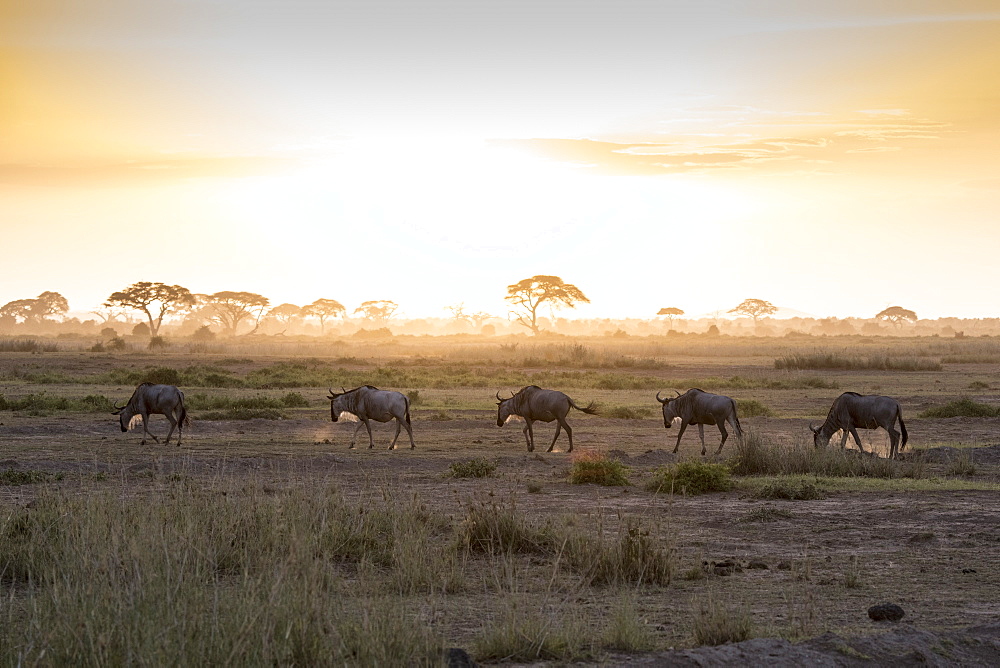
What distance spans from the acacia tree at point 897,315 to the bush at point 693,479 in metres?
154

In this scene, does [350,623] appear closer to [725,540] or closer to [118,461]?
[725,540]

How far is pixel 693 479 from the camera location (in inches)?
558

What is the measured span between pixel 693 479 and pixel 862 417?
5.53 meters

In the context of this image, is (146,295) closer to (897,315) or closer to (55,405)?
(55,405)

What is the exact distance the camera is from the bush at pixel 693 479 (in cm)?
1403

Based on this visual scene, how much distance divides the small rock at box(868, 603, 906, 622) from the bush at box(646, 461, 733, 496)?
637 centimetres

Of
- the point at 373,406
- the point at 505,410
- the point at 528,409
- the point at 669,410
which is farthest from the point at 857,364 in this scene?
the point at 373,406

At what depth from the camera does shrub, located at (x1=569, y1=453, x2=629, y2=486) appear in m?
14.9

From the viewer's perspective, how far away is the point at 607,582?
886cm

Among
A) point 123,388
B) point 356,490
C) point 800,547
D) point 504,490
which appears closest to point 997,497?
point 800,547

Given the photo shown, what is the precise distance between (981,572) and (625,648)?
14.2 ft

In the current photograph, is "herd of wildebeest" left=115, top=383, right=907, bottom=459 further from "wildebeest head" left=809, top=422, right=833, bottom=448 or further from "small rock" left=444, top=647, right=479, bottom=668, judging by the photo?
"small rock" left=444, top=647, right=479, bottom=668

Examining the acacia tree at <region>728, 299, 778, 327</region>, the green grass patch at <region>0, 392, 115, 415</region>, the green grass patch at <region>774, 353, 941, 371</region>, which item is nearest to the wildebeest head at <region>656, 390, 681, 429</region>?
the green grass patch at <region>0, 392, 115, 415</region>

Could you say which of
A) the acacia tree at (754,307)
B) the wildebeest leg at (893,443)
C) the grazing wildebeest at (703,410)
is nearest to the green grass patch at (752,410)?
the grazing wildebeest at (703,410)
